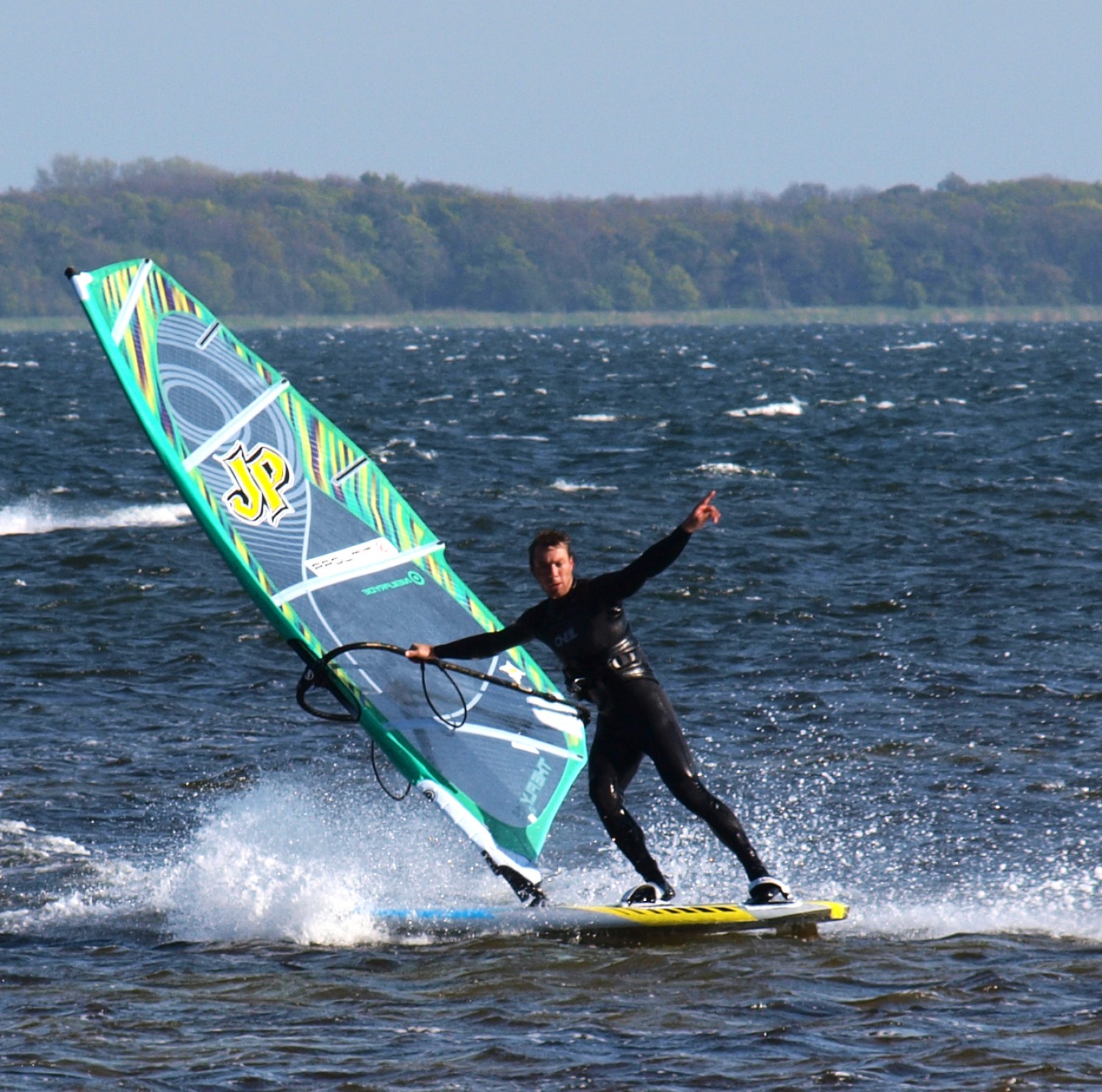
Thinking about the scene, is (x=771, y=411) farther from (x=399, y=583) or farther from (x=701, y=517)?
(x=701, y=517)

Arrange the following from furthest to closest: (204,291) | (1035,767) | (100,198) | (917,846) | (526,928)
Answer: (100,198) < (204,291) < (1035,767) < (917,846) < (526,928)

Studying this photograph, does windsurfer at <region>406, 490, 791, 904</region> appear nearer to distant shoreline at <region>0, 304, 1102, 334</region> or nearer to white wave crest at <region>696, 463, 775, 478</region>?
white wave crest at <region>696, 463, 775, 478</region>

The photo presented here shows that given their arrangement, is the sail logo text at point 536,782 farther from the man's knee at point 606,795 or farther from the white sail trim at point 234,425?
the white sail trim at point 234,425

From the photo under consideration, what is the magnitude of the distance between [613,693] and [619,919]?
985 mm

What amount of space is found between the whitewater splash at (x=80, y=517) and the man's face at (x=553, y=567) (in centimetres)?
1307

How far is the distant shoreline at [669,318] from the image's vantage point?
176500 millimetres

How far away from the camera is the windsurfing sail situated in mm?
7750

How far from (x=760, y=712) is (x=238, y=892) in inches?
199

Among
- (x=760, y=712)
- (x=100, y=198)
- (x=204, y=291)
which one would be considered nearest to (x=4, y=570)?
(x=760, y=712)

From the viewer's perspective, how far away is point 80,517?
21.3m

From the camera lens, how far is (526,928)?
772 centimetres

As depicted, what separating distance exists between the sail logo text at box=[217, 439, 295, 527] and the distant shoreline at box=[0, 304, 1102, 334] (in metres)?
166

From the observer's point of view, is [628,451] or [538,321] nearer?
[628,451]

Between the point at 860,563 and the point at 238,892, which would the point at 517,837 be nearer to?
the point at 238,892
